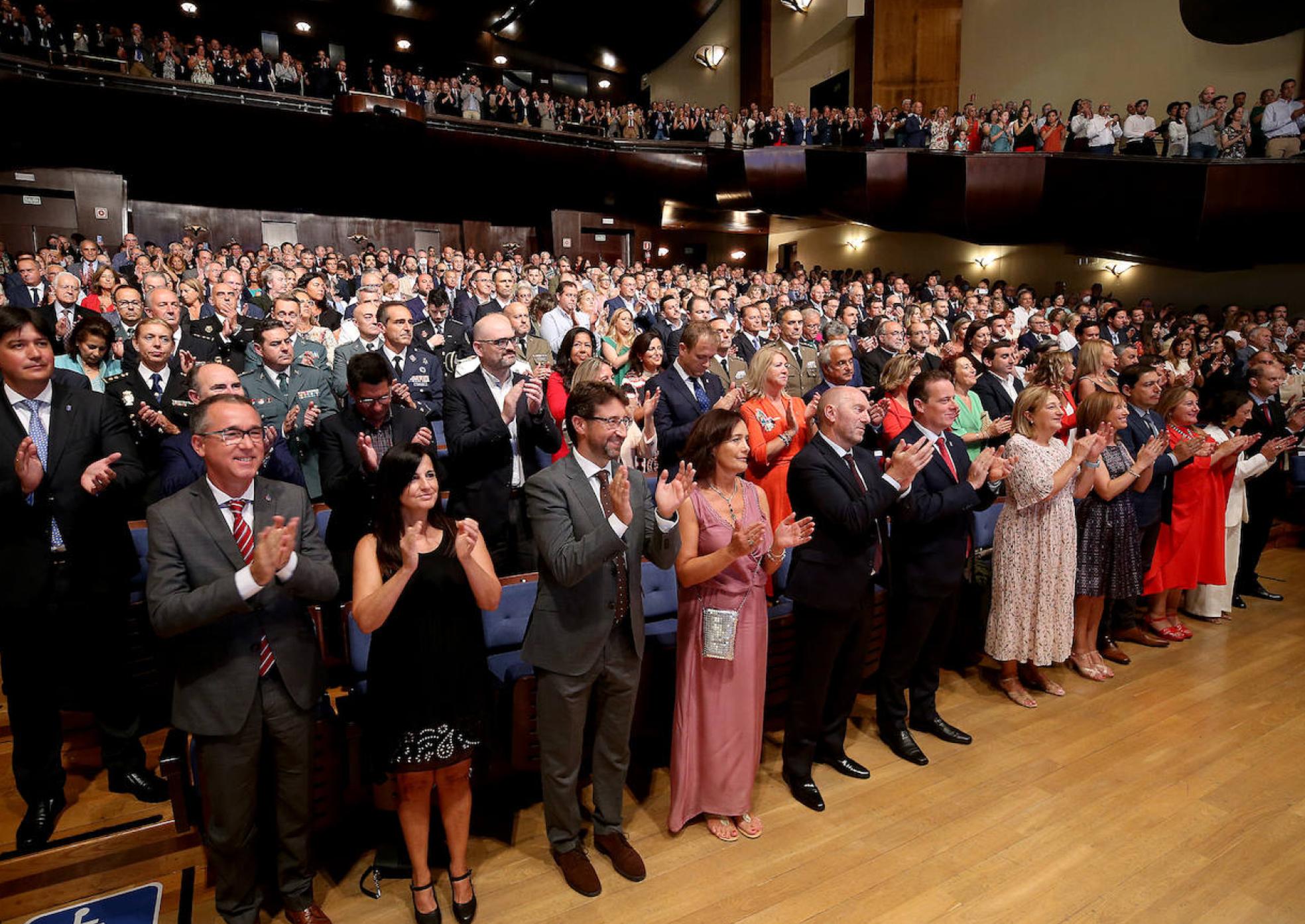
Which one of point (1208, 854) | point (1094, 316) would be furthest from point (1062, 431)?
point (1094, 316)

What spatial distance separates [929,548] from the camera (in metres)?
2.68

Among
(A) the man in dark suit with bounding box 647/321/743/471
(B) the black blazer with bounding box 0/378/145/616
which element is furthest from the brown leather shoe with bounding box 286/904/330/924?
(A) the man in dark suit with bounding box 647/321/743/471

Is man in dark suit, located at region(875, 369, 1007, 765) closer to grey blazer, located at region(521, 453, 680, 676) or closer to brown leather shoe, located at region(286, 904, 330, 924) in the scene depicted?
grey blazer, located at region(521, 453, 680, 676)

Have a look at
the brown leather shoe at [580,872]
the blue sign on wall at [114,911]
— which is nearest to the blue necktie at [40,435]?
the blue sign on wall at [114,911]

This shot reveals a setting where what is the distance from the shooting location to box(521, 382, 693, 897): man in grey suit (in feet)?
6.62

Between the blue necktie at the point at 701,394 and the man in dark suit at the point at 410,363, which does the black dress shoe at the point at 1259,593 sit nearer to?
the blue necktie at the point at 701,394

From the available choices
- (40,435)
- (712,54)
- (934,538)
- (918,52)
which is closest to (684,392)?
(934,538)

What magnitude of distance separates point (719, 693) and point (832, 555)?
0.56 metres

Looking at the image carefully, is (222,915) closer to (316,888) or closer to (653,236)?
(316,888)

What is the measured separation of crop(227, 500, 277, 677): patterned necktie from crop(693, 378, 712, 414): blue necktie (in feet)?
7.41

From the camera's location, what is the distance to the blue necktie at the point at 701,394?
3.71m

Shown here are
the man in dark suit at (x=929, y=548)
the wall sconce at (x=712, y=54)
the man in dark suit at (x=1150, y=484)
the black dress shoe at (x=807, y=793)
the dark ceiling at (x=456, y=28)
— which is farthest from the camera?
the wall sconce at (x=712, y=54)

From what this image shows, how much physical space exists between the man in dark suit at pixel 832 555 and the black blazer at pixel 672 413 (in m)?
1.12

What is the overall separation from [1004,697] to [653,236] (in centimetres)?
1448
